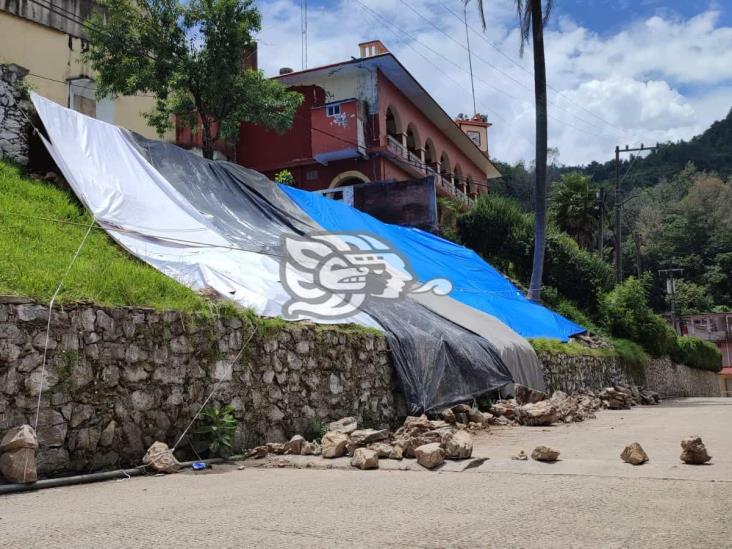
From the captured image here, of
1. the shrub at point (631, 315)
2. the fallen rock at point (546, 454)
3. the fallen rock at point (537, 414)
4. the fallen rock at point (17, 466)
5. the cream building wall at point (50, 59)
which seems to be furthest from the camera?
the shrub at point (631, 315)

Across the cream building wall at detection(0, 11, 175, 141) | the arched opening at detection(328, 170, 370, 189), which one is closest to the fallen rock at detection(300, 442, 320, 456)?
the cream building wall at detection(0, 11, 175, 141)

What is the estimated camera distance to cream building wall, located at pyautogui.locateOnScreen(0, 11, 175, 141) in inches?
768

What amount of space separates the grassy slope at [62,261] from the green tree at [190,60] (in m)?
8.09

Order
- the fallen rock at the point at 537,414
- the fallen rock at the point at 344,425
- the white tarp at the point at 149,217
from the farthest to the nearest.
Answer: the fallen rock at the point at 537,414
the white tarp at the point at 149,217
the fallen rock at the point at 344,425

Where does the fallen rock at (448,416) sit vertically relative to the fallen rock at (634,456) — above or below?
below

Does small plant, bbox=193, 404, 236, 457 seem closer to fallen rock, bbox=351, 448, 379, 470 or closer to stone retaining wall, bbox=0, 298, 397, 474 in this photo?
stone retaining wall, bbox=0, 298, 397, 474

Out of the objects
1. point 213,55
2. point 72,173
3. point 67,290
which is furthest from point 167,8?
point 67,290

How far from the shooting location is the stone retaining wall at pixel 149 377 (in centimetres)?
568

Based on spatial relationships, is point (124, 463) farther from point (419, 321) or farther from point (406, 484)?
point (419, 321)

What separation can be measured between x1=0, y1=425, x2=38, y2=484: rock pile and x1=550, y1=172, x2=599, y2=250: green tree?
31.1 m

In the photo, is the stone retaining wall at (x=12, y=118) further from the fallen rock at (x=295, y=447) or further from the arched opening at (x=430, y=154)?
the arched opening at (x=430, y=154)

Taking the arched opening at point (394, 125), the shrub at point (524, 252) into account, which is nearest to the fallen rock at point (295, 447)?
the shrub at point (524, 252)

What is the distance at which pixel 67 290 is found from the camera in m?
6.26

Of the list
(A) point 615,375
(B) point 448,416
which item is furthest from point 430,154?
(B) point 448,416
